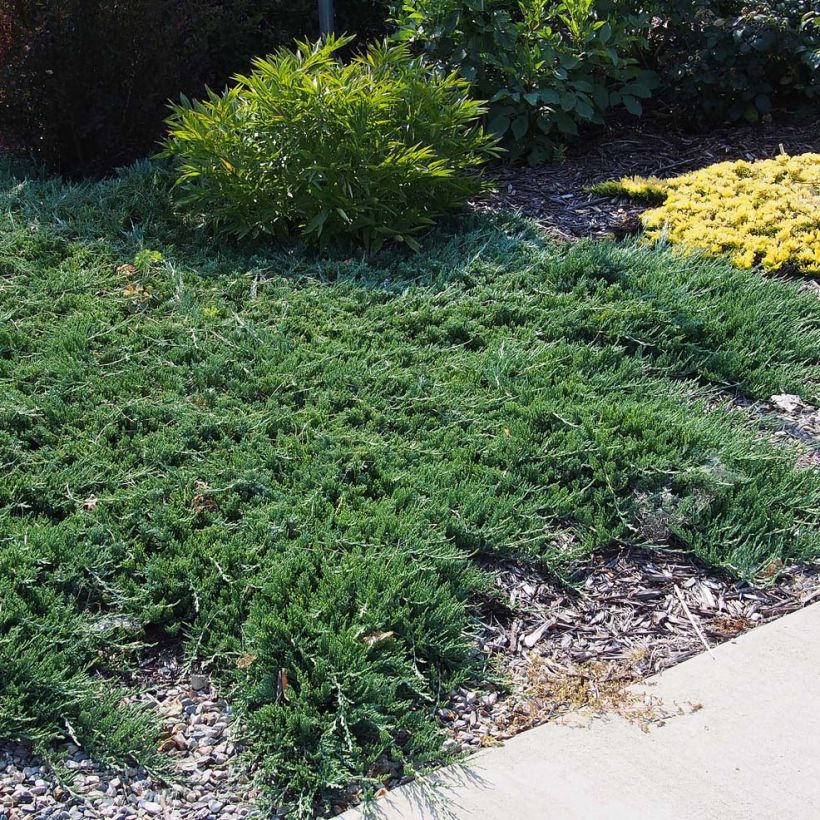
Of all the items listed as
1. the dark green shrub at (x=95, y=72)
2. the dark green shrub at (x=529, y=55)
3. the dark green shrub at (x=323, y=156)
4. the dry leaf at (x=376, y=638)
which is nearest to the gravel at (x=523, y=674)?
the dry leaf at (x=376, y=638)

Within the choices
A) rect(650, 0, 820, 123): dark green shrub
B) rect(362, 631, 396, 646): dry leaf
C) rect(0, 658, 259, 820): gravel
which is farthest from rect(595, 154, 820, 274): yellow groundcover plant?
rect(0, 658, 259, 820): gravel

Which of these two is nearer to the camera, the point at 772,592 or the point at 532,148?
the point at 772,592

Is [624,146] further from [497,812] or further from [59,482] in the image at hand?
[497,812]

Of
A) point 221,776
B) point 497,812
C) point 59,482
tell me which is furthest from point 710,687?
point 59,482

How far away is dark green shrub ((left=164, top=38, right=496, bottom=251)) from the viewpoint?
203 inches

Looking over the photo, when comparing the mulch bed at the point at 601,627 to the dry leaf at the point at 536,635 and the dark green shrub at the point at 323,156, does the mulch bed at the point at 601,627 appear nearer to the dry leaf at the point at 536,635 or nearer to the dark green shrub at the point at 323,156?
the dry leaf at the point at 536,635

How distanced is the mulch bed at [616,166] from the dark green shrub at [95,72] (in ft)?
7.37

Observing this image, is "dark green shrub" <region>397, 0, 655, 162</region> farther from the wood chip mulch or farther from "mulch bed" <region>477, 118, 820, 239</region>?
the wood chip mulch

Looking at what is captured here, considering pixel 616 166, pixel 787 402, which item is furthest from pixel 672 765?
pixel 616 166

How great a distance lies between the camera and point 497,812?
96.9 inches

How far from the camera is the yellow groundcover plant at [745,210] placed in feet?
17.0

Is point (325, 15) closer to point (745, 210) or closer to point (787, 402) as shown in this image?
point (745, 210)

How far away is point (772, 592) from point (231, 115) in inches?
146

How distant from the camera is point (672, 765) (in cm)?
260
